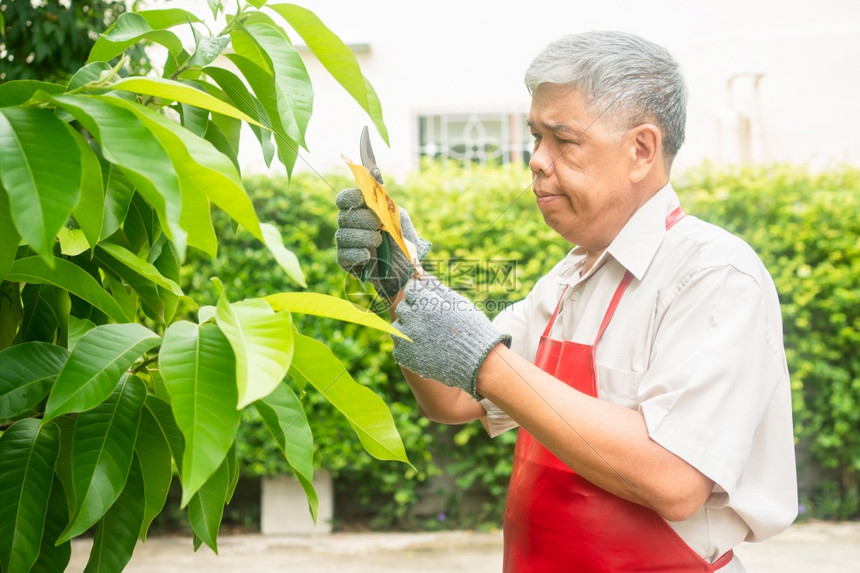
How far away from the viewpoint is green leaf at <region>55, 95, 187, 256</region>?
2.30 ft

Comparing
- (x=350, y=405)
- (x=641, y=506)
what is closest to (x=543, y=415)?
(x=641, y=506)

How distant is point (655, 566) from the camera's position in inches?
55.1

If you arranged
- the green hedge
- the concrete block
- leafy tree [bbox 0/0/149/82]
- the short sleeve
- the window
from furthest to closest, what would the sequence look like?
the window
the concrete block
the green hedge
leafy tree [bbox 0/0/149/82]
the short sleeve

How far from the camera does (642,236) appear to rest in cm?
155

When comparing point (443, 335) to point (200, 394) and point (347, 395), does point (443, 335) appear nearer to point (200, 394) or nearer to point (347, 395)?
point (347, 395)

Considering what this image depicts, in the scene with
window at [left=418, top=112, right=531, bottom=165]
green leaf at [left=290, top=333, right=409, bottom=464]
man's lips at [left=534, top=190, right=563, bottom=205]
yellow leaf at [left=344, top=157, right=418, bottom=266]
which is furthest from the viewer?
window at [left=418, top=112, right=531, bottom=165]

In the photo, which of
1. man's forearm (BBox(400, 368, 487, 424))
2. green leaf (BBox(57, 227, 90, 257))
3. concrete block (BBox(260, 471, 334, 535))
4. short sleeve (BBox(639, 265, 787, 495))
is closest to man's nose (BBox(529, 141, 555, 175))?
short sleeve (BBox(639, 265, 787, 495))

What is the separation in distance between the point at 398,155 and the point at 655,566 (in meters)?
5.62

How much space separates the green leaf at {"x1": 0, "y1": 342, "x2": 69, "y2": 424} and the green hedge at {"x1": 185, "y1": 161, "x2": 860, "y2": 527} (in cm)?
347

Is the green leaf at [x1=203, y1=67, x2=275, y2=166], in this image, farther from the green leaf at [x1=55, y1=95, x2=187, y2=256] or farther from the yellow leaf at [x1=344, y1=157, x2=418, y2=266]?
the green leaf at [x1=55, y1=95, x2=187, y2=256]

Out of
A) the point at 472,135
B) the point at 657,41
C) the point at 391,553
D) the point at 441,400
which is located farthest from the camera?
the point at 472,135

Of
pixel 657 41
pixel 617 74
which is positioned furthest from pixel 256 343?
pixel 657 41

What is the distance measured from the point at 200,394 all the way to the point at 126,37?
1.63 feet

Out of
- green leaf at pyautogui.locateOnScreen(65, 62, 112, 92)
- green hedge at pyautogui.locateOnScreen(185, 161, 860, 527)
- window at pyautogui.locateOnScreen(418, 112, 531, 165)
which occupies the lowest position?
green hedge at pyautogui.locateOnScreen(185, 161, 860, 527)
